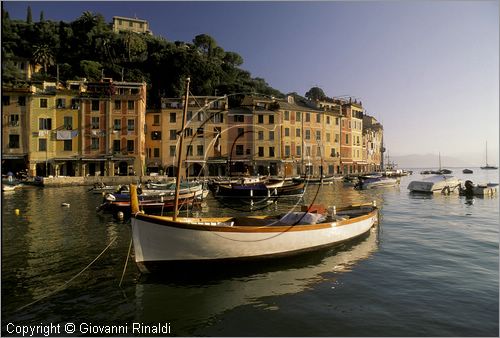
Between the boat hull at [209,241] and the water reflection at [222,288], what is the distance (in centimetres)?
52

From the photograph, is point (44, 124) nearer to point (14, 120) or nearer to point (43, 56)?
point (14, 120)

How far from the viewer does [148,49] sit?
276ft

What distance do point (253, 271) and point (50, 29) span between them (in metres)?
92.3

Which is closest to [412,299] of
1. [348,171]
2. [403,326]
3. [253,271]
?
[403,326]

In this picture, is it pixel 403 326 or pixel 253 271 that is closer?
pixel 403 326

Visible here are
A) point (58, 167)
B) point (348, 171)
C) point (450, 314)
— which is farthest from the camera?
point (348, 171)

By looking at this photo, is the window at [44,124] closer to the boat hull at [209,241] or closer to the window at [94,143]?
the window at [94,143]

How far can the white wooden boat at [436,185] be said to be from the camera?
4062 centimetres

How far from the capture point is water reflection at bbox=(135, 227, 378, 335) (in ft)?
25.8

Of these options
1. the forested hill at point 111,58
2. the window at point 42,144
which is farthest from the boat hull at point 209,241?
the forested hill at point 111,58

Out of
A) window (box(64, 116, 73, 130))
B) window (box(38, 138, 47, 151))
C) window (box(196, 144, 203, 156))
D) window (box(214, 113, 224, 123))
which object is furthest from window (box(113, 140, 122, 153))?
window (box(214, 113, 224, 123))

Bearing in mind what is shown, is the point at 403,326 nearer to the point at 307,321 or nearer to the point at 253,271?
the point at 307,321

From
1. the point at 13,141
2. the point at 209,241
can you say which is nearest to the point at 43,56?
the point at 13,141

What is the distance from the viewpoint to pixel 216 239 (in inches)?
399
